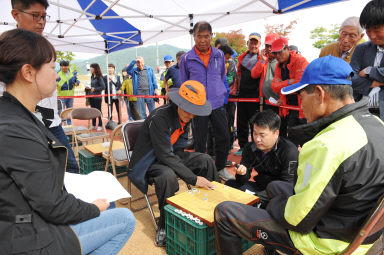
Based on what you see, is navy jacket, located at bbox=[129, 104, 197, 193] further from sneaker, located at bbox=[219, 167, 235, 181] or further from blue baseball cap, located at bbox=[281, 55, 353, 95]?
blue baseball cap, located at bbox=[281, 55, 353, 95]

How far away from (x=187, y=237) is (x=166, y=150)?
0.86 meters

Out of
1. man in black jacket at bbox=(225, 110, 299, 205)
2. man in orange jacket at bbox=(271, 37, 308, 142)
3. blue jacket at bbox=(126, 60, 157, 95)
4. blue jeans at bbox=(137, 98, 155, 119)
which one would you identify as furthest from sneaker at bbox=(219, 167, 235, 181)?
blue jacket at bbox=(126, 60, 157, 95)

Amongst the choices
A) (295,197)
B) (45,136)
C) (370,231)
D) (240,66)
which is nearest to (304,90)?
(295,197)

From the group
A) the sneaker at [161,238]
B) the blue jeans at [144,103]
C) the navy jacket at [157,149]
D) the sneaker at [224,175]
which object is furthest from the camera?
the blue jeans at [144,103]

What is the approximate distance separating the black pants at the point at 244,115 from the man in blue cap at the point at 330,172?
10.3 feet

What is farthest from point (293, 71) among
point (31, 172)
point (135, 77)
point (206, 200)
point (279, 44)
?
point (135, 77)

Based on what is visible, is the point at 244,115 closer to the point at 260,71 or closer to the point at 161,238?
the point at 260,71

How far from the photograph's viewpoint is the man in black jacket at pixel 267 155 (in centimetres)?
239

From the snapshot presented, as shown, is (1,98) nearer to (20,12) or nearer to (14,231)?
(14,231)

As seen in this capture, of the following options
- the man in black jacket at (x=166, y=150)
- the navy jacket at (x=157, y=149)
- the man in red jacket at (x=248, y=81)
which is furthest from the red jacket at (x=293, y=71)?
the navy jacket at (x=157, y=149)

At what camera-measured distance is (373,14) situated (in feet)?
5.88

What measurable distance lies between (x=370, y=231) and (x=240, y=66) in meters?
3.84

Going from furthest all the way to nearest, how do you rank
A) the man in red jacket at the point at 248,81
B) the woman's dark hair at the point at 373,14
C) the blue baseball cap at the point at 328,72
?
the man in red jacket at the point at 248,81
the woman's dark hair at the point at 373,14
the blue baseball cap at the point at 328,72

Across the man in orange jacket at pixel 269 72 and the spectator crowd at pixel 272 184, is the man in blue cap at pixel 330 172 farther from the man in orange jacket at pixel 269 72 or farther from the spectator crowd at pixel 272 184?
the man in orange jacket at pixel 269 72
